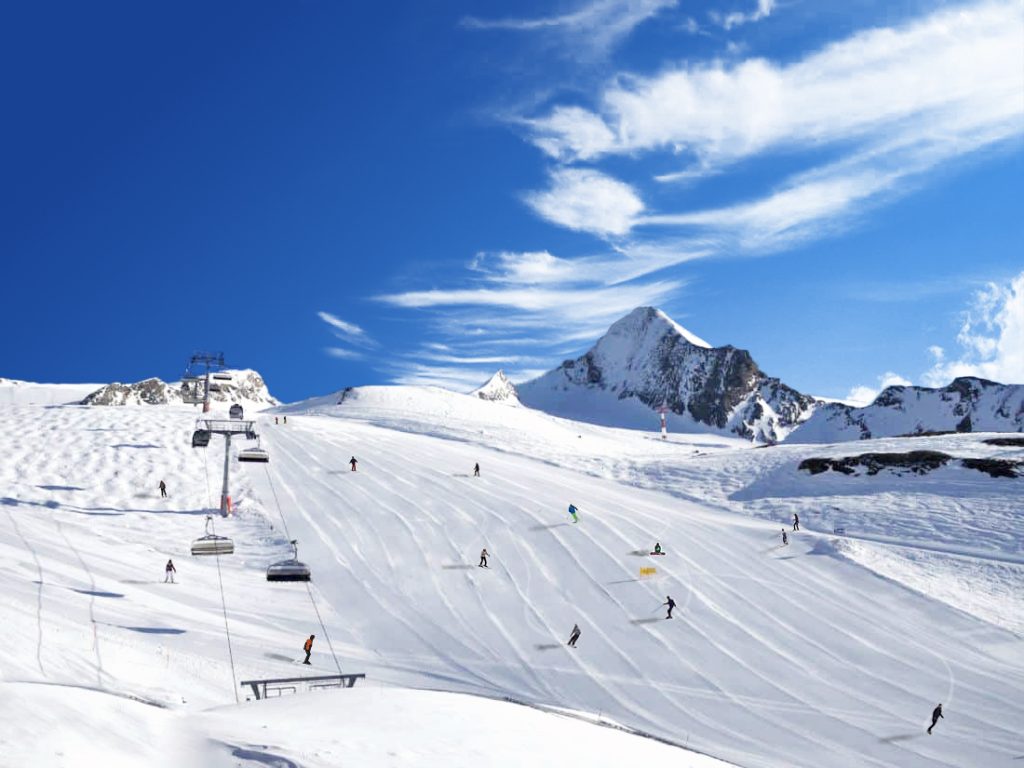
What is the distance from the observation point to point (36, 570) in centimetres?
2938

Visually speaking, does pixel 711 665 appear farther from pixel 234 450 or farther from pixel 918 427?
pixel 918 427

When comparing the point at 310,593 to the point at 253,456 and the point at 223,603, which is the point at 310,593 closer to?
the point at 223,603

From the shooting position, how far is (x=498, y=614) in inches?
1196

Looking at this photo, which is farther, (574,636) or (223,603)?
(223,603)

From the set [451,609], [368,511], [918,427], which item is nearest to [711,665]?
[451,609]

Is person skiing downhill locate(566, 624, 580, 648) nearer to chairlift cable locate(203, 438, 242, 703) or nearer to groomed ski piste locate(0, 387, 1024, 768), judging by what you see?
groomed ski piste locate(0, 387, 1024, 768)

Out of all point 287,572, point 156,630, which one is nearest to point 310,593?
point 287,572

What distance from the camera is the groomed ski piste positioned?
14836 millimetres

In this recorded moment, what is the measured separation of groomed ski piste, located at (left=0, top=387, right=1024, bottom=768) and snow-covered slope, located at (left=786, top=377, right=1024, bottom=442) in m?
105

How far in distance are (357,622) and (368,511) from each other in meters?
13.3

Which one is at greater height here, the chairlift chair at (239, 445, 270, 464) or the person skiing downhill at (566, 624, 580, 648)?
the chairlift chair at (239, 445, 270, 464)

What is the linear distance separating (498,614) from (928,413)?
5891 inches

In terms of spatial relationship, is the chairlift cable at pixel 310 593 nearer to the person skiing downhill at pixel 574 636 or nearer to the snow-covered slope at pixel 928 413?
the person skiing downhill at pixel 574 636

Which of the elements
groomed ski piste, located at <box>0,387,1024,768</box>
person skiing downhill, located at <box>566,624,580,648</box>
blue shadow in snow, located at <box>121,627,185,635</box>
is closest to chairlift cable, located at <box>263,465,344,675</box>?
groomed ski piste, located at <box>0,387,1024,768</box>
